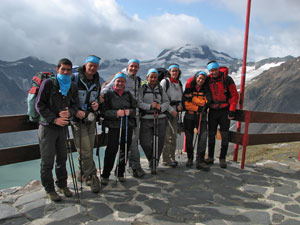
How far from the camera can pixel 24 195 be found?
16.8 feet

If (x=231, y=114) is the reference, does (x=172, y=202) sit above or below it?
below

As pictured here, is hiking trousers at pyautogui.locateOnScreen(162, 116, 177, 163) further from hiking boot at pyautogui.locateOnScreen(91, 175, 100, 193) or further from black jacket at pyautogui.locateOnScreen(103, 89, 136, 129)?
hiking boot at pyautogui.locateOnScreen(91, 175, 100, 193)

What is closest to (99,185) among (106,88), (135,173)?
(135,173)

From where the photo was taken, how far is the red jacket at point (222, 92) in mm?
6785

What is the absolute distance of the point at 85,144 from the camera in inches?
208

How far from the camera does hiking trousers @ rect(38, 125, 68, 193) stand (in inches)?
180

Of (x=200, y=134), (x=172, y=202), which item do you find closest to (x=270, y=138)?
(x=200, y=134)

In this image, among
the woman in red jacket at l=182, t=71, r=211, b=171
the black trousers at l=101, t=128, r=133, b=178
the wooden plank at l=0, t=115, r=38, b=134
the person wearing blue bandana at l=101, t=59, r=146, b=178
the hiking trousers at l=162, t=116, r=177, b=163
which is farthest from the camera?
the hiking trousers at l=162, t=116, r=177, b=163

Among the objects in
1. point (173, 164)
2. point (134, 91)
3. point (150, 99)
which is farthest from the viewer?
point (173, 164)

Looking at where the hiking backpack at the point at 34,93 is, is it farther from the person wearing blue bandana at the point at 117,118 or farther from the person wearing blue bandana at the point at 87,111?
the person wearing blue bandana at the point at 117,118

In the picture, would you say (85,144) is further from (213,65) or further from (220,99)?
(213,65)

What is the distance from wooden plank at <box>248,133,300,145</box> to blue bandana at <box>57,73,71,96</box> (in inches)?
206

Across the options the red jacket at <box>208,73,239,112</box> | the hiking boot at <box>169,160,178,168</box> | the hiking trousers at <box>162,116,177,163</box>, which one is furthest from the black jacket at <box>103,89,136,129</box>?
the red jacket at <box>208,73,239,112</box>

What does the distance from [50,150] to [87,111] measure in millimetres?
1032
